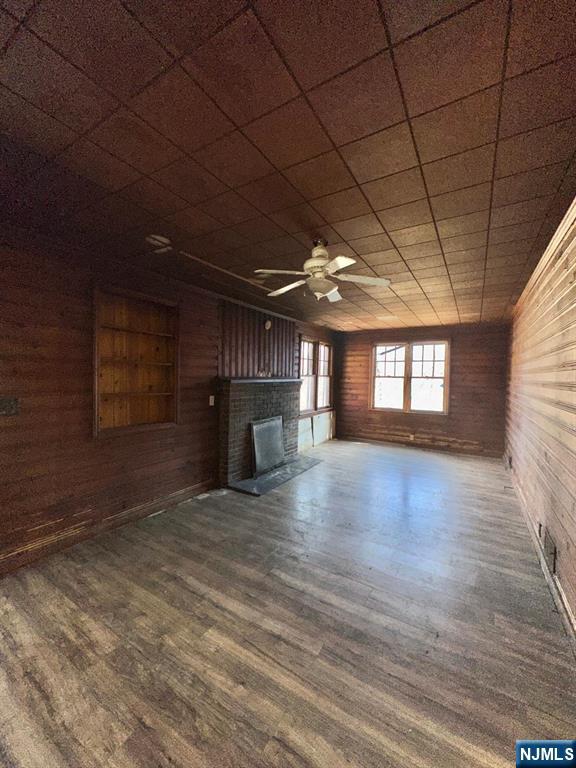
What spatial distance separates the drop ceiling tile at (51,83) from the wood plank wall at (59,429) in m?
1.68

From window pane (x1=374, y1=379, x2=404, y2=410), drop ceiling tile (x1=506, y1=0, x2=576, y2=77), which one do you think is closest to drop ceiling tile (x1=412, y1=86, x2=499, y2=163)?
drop ceiling tile (x1=506, y1=0, x2=576, y2=77)

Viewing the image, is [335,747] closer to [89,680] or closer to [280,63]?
[89,680]

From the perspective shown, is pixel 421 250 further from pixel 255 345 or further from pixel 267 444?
pixel 267 444

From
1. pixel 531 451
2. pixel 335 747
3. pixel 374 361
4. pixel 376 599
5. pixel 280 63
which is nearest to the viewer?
pixel 280 63

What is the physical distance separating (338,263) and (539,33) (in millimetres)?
1504

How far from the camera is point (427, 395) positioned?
298 inches

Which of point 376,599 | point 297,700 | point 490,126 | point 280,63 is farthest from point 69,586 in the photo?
→ point 490,126

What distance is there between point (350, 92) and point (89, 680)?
3239 mm

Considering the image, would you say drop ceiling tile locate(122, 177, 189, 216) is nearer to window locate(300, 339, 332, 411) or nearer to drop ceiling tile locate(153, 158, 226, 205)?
drop ceiling tile locate(153, 158, 226, 205)

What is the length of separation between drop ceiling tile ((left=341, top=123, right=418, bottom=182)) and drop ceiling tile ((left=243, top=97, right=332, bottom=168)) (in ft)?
0.58

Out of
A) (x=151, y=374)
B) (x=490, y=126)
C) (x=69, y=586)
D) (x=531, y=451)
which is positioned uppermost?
(x=490, y=126)

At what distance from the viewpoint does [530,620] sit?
211 centimetres

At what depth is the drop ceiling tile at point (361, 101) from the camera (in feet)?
4.21

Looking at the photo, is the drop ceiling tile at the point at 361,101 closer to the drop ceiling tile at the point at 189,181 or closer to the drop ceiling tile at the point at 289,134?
the drop ceiling tile at the point at 289,134
